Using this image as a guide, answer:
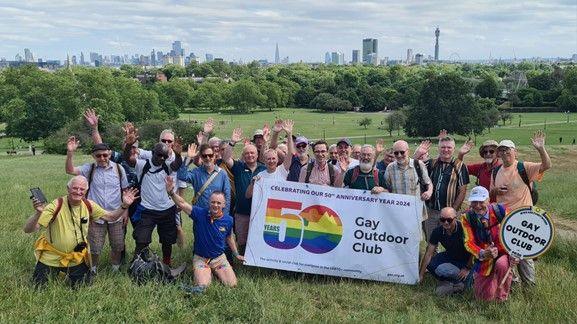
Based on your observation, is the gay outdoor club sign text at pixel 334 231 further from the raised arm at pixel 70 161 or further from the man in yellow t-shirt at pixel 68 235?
the raised arm at pixel 70 161

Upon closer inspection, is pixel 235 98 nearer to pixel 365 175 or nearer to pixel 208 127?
pixel 208 127

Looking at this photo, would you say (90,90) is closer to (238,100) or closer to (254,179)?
(238,100)

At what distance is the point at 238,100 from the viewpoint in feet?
378

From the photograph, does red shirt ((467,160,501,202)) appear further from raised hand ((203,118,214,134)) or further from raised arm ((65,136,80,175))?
raised arm ((65,136,80,175))

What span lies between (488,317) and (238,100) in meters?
111

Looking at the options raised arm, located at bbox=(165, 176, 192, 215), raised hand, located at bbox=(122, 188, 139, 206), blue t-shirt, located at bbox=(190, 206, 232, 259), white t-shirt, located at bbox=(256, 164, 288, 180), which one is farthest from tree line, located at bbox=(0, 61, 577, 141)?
raised hand, located at bbox=(122, 188, 139, 206)

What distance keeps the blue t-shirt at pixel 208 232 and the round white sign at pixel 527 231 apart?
3726 mm

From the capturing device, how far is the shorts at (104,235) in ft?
24.2

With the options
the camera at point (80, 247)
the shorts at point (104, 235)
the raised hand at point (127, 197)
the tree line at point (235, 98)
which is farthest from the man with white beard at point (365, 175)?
the tree line at point (235, 98)

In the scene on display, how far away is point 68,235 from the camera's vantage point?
6.57m

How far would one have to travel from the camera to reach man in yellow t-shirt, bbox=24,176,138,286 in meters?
6.47

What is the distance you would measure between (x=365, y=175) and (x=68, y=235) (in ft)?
13.8

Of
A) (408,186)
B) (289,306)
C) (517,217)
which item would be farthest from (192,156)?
(517,217)

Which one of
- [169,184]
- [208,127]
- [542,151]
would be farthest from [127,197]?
[542,151]
